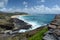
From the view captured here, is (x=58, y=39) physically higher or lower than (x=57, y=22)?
lower

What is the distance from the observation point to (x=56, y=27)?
4621mm

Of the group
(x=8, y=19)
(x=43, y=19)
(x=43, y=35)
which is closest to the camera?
(x=43, y=35)

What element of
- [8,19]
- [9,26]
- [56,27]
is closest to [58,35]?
[56,27]

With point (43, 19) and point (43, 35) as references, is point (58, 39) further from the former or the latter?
point (43, 19)

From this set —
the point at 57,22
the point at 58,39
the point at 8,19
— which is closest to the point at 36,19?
the point at 8,19

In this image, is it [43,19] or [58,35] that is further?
[43,19]

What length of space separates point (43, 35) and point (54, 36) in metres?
0.39

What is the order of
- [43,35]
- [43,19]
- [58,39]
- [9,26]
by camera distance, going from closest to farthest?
1. [58,39]
2. [43,35]
3. [9,26]
4. [43,19]

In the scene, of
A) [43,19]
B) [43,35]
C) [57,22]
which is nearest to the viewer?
[43,35]

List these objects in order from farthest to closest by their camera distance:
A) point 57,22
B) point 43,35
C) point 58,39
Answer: point 57,22 < point 43,35 < point 58,39

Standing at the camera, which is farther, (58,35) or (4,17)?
(4,17)

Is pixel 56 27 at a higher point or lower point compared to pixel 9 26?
higher

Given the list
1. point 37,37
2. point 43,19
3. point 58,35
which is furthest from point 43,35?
point 43,19

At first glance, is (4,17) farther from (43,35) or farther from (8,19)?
(43,35)
